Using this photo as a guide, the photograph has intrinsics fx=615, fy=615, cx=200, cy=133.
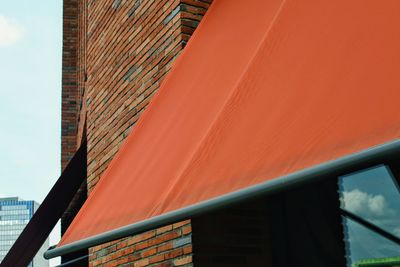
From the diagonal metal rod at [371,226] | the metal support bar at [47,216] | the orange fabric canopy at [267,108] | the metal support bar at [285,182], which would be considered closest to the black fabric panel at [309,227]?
the diagonal metal rod at [371,226]

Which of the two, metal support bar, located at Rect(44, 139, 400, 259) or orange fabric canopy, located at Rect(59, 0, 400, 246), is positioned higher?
orange fabric canopy, located at Rect(59, 0, 400, 246)

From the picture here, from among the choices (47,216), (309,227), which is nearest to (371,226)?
(309,227)

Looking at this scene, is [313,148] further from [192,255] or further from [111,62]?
[111,62]

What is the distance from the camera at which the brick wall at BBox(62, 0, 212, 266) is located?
5.50 meters

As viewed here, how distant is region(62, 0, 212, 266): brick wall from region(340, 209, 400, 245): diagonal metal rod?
1264 millimetres

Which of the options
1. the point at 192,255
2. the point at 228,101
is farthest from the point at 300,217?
the point at 228,101

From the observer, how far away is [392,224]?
12.9 ft

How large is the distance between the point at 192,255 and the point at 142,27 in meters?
2.81

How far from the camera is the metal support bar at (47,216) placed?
28.9 feet

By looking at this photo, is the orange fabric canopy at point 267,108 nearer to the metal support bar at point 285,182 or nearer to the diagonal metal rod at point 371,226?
the metal support bar at point 285,182

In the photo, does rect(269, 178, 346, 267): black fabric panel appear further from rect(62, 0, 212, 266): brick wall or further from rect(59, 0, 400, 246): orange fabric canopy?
rect(59, 0, 400, 246): orange fabric canopy

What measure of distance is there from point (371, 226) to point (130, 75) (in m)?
3.51

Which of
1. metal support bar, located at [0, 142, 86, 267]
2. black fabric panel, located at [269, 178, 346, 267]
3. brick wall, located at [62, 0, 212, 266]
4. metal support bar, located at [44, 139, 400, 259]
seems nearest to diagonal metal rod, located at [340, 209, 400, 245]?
black fabric panel, located at [269, 178, 346, 267]

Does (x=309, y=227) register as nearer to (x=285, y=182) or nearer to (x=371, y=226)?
(x=371, y=226)
